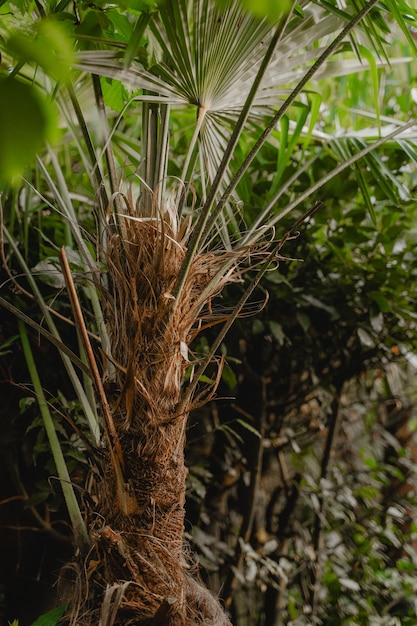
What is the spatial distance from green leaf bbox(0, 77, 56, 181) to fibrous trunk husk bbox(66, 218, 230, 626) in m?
0.44

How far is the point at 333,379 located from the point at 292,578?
0.53 meters

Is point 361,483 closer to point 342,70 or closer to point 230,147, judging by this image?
point 342,70

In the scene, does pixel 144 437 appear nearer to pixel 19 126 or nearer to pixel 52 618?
pixel 52 618

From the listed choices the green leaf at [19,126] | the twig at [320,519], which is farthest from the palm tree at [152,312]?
the twig at [320,519]

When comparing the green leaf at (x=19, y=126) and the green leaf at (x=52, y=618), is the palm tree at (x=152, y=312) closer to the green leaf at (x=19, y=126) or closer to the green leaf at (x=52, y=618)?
the green leaf at (x=52, y=618)

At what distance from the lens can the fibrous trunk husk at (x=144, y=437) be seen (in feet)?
2.13

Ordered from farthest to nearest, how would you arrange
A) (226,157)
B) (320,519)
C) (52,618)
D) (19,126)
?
(320,519) < (52,618) < (226,157) < (19,126)

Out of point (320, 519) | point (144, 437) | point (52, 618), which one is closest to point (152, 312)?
point (144, 437)

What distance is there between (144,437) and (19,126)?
1.67ft

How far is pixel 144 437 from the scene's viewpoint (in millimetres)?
660

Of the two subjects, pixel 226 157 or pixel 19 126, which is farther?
pixel 226 157

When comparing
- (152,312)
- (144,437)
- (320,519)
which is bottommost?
(320,519)

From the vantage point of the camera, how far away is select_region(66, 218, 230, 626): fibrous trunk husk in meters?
0.65

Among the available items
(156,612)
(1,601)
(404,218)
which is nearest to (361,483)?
(404,218)
